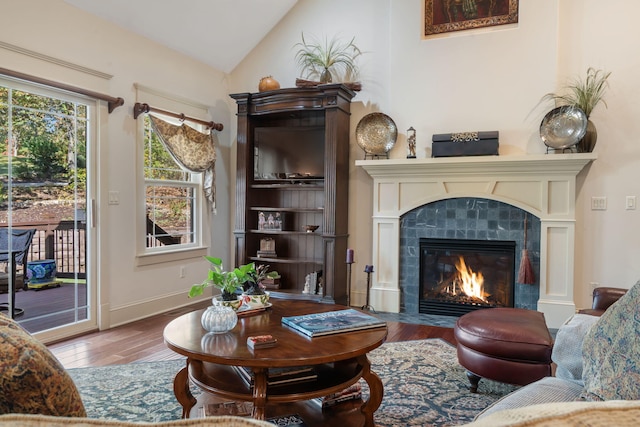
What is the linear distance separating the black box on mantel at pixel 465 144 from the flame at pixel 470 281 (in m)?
1.04

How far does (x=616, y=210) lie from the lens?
3887 mm

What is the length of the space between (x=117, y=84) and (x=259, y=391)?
10.8ft

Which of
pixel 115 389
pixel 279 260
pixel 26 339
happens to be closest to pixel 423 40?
pixel 279 260

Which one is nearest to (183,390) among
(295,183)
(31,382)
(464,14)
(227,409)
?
(227,409)

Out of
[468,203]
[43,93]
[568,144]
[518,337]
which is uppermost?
[43,93]

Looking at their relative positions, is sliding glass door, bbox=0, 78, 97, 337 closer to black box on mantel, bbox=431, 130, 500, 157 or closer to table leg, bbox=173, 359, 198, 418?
table leg, bbox=173, 359, 198, 418

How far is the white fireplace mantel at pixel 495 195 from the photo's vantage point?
3.91m

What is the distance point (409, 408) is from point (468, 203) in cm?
241

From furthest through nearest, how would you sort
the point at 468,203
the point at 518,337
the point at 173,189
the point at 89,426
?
the point at 173,189 < the point at 468,203 < the point at 518,337 < the point at 89,426

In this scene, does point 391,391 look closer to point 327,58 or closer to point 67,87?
point 67,87

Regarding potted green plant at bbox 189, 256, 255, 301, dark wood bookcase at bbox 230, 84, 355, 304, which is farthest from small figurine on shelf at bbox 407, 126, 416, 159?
potted green plant at bbox 189, 256, 255, 301

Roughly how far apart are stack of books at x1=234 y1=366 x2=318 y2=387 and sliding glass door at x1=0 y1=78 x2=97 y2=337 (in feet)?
7.58

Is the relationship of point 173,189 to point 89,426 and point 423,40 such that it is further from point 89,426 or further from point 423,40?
point 89,426

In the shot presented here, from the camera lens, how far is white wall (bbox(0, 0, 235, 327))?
3271mm
